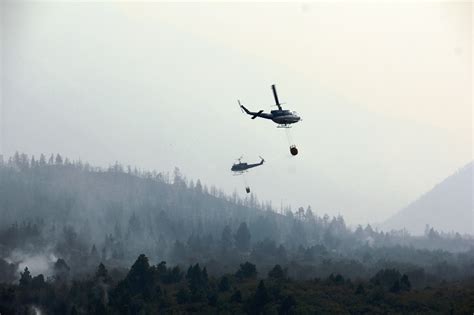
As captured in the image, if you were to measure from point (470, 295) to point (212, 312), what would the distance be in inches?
1658

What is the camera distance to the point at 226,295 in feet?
538

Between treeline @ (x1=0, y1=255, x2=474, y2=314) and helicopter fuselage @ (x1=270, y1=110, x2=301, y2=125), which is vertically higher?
helicopter fuselage @ (x1=270, y1=110, x2=301, y2=125)

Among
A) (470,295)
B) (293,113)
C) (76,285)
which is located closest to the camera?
(293,113)

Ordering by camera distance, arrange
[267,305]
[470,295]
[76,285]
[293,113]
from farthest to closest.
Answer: [76,285], [470,295], [267,305], [293,113]

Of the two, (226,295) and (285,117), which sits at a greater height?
(285,117)

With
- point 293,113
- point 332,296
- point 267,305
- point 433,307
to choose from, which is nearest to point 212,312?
point 267,305

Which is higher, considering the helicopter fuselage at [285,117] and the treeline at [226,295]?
the helicopter fuselage at [285,117]

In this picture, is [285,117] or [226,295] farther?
[226,295]

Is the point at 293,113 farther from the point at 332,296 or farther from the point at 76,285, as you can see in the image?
the point at 76,285

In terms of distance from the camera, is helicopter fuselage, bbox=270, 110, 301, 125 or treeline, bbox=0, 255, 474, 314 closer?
helicopter fuselage, bbox=270, 110, 301, 125

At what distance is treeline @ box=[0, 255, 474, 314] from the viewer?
153 metres

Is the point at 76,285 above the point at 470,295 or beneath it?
above

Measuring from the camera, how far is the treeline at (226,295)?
153250 mm

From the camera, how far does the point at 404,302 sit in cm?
16025
